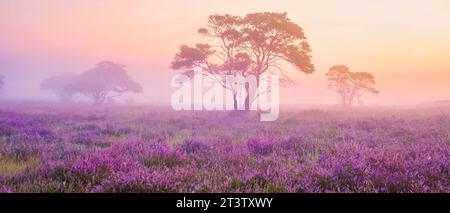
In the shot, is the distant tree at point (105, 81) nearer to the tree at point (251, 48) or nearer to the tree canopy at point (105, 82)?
the tree canopy at point (105, 82)

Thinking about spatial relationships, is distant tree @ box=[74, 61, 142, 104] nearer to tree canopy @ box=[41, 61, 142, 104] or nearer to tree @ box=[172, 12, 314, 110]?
tree canopy @ box=[41, 61, 142, 104]

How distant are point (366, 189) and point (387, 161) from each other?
134 centimetres

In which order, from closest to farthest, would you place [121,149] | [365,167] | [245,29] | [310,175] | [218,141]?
[310,175], [365,167], [121,149], [218,141], [245,29]

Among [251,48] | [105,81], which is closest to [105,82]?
[105,81]

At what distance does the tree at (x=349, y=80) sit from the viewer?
63.6 meters

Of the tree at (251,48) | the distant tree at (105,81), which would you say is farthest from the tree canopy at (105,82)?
the tree at (251,48)

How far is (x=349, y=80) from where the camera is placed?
65.0m

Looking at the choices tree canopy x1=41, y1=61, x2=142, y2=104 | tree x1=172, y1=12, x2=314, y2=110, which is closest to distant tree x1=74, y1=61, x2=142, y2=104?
tree canopy x1=41, y1=61, x2=142, y2=104

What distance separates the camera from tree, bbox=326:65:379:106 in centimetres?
6356

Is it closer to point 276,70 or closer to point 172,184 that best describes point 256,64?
point 276,70
